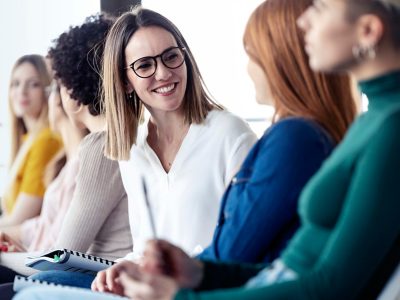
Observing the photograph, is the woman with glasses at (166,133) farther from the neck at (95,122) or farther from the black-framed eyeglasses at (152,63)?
the neck at (95,122)

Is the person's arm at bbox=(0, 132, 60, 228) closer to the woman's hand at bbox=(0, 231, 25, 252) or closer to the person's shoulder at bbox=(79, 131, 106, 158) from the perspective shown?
the woman's hand at bbox=(0, 231, 25, 252)

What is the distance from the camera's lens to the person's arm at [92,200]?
256cm

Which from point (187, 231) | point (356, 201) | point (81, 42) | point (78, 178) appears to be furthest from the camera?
point (81, 42)

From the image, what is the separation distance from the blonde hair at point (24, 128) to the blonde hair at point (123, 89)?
3.58 feet

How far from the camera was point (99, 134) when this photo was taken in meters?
2.68

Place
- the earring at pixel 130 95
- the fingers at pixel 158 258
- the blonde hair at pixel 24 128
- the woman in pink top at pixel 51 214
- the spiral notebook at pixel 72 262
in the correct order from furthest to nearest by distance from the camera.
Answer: the blonde hair at pixel 24 128 < the woman in pink top at pixel 51 214 < the earring at pixel 130 95 < the spiral notebook at pixel 72 262 < the fingers at pixel 158 258

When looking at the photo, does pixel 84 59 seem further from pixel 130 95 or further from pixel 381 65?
pixel 381 65

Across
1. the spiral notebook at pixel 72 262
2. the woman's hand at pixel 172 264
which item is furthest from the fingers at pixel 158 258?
the spiral notebook at pixel 72 262

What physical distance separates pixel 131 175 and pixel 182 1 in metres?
1.87

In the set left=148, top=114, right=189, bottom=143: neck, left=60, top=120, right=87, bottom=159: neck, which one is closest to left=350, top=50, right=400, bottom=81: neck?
left=148, top=114, right=189, bottom=143: neck

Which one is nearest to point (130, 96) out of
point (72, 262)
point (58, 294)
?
point (72, 262)

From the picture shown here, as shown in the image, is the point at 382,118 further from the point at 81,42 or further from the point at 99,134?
the point at 81,42

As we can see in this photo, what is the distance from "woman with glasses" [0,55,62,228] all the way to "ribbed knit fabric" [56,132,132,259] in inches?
27.5

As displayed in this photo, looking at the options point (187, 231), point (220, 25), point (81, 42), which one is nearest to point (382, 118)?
point (187, 231)
